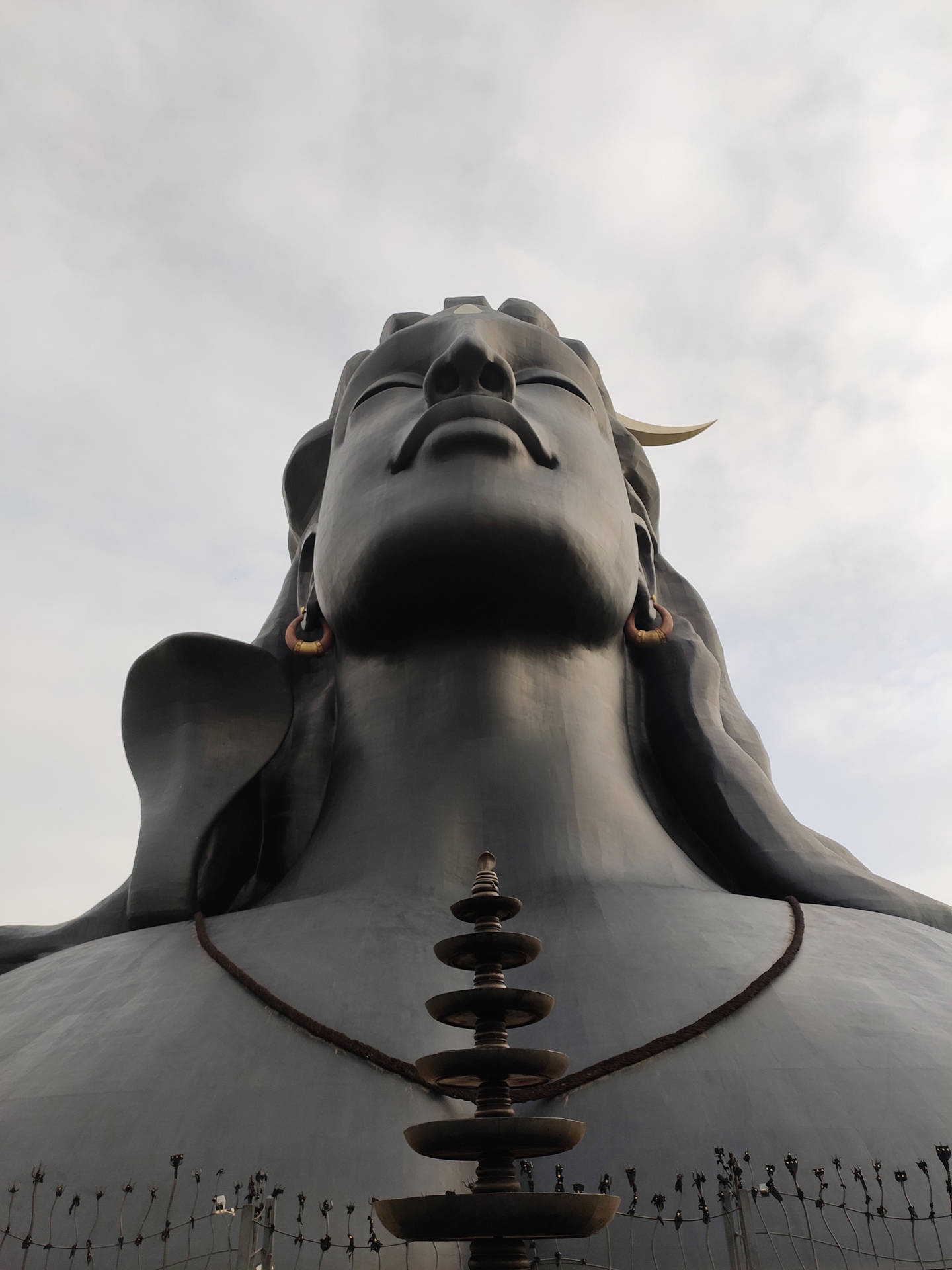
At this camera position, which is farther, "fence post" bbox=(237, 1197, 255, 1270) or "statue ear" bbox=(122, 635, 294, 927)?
"statue ear" bbox=(122, 635, 294, 927)

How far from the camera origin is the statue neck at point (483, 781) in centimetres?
564

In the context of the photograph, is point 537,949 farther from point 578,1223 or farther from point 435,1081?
point 578,1223

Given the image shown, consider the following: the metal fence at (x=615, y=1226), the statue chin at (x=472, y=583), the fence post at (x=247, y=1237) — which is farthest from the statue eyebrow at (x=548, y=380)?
Result: the fence post at (x=247, y=1237)

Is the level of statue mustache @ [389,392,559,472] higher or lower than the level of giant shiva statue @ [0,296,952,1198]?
higher

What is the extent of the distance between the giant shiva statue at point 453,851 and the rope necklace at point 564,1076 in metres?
0.04

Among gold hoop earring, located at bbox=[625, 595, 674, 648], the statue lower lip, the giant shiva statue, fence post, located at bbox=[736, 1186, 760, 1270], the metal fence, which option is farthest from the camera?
gold hoop earring, located at bbox=[625, 595, 674, 648]

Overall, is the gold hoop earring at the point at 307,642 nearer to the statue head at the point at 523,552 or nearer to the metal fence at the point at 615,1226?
the statue head at the point at 523,552

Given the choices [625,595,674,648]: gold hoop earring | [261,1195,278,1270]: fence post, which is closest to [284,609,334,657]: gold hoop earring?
[625,595,674,648]: gold hoop earring

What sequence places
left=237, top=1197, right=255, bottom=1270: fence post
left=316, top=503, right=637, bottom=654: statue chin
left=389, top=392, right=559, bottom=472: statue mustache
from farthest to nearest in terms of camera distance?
left=389, top=392, right=559, bottom=472: statue mustache → left=316, top=503, right=637, bottom=654: statue chin → left=237, top=1197, right=255, bottom=1270: fence post

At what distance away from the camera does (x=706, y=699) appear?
23.0ft

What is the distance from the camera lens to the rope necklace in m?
3.93

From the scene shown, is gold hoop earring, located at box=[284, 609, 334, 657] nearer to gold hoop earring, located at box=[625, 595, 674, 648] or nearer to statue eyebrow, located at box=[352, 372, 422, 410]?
statue eyebrow, located at box=[352, 372, 422, 410]

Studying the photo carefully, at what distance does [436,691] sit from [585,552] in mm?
1172

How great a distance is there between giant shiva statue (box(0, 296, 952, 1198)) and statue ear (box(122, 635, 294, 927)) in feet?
0.06
